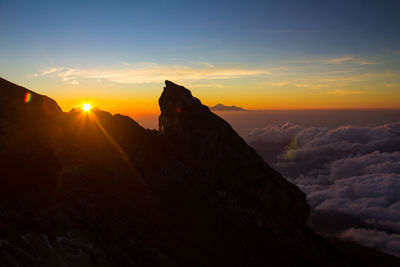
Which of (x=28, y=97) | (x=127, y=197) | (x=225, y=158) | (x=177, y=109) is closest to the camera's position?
(x=28, y=97)

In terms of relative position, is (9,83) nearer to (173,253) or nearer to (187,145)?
(173,253)

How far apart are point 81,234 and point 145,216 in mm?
11340

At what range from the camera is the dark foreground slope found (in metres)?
30.8

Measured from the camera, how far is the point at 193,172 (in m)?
63.8

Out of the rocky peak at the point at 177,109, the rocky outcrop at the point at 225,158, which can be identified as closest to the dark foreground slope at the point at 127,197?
the rocky outcrop at the point at 225,158

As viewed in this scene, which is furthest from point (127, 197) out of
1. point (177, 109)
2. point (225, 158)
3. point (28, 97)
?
point (177, 109)

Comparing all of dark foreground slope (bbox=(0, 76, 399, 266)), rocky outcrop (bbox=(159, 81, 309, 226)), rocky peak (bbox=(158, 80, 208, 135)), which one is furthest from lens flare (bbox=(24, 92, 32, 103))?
rocky peak (bbox=(158, 80, 208, 135))

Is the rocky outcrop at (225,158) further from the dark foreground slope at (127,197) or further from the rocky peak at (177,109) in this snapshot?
the dark foreground slope at (127,197)

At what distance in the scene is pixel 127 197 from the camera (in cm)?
4309

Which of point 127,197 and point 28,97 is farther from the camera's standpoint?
point 127,197

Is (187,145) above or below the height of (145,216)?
above

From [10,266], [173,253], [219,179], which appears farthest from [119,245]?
[219,179]

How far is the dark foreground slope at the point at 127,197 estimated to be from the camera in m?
30.8

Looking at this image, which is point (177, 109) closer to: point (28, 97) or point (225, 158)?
point (225, 158)
